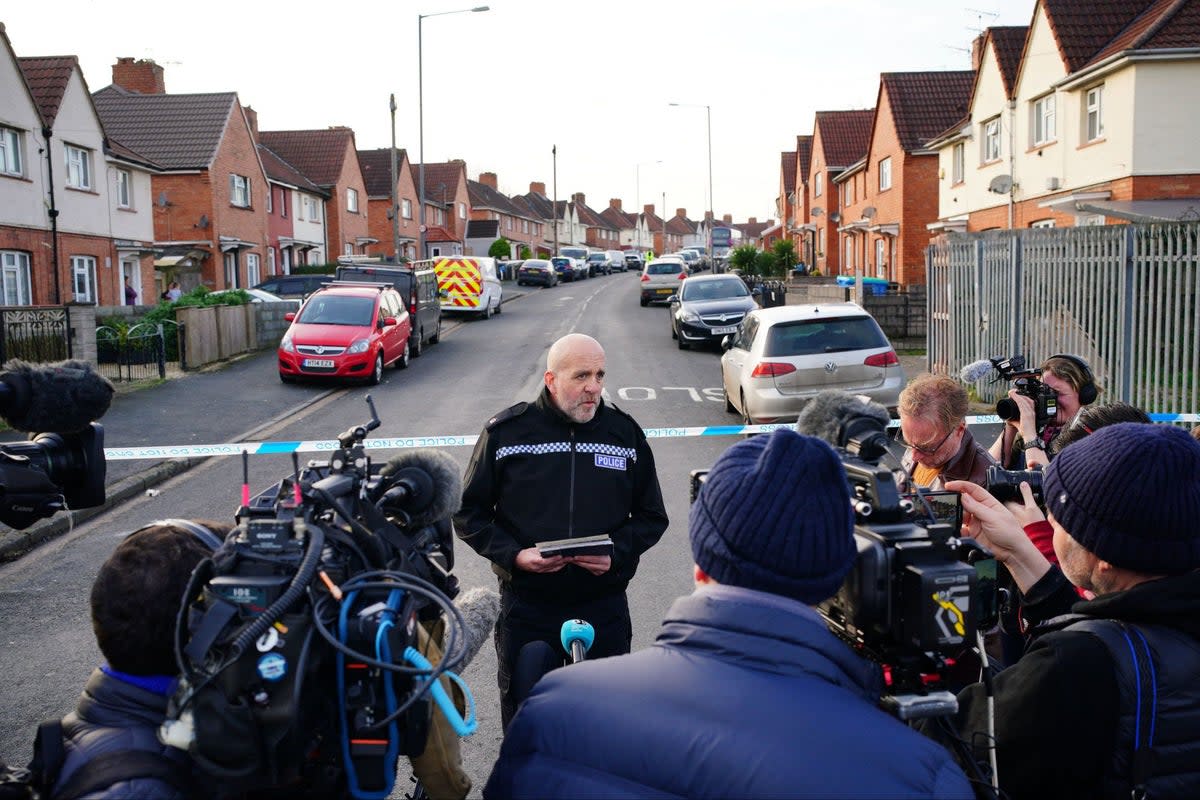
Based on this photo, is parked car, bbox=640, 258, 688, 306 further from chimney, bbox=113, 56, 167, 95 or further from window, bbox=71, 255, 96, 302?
chimney, bbox=113, 56, 167, 95

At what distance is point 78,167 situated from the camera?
29.8 meters

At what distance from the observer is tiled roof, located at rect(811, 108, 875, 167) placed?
173 feet

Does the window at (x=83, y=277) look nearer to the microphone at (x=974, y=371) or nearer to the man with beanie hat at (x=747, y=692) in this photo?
the microphone at (x=974, y=371)

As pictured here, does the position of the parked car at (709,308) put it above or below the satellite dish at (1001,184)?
below

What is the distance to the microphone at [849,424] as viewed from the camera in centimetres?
256

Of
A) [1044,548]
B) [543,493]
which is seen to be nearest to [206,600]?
[543,493]

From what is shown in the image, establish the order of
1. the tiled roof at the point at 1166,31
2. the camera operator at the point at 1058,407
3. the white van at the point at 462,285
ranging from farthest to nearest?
the white van at the point at 462,285 → the tiled roof at the point at 1166,31 → the camera operator at the point at 1058,407

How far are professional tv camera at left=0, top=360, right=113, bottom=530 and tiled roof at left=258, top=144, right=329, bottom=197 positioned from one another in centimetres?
4479

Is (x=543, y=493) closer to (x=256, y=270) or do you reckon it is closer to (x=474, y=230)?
(x=256, y=270)

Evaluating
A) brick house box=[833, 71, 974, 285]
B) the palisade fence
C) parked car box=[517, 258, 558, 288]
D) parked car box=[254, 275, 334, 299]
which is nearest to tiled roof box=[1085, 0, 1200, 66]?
the palisade fence

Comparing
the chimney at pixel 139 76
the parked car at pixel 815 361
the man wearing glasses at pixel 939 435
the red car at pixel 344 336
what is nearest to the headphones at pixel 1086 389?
the man wearing glasses at pixel 939 435

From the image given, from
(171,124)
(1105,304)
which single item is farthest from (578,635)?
(171,124)

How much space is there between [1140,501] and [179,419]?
1448 cm

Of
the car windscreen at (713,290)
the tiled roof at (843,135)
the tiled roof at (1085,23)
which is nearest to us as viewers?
the tiled roof at (1085,23)
